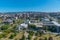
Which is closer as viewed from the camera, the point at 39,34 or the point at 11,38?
the point at 11,38

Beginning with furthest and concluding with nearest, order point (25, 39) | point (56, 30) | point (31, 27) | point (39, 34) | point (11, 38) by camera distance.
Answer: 1. point (31, 27)
2. point (56, 30)
3. point (39, 34)
4. point (11, 38)
5. point (25, 39)

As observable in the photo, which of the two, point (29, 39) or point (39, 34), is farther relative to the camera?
point (39, 34)

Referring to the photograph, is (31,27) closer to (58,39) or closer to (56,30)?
(56,30)

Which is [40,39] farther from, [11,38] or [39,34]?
[11,38]

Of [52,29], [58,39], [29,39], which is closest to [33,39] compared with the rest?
[29,39]

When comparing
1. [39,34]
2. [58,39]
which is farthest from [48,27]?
[58,39]

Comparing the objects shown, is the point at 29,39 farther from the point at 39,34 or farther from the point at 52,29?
the point at 52,29

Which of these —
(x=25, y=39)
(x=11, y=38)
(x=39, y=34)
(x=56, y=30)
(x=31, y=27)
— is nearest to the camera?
(x=25, y=39)

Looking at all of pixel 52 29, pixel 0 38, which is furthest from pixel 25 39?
pixel 52 29
